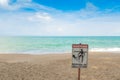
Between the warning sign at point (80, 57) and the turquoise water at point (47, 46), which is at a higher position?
the warning sign at point (80, 57)

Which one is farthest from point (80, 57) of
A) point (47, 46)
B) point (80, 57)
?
point (47, 46)

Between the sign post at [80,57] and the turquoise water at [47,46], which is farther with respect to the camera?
the turquoise water at [47,46]

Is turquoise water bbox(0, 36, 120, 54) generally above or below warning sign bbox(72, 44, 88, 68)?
below

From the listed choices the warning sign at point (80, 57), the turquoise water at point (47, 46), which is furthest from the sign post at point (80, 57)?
the turquoise water at point (47, 46)

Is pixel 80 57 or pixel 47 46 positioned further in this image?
pixel 47 46

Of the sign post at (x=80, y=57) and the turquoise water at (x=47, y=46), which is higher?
the sign post at (x=80, y=57)

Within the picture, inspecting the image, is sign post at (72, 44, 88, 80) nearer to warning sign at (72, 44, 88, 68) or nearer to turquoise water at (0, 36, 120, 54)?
warning sign at (72, 44, 88, 68)

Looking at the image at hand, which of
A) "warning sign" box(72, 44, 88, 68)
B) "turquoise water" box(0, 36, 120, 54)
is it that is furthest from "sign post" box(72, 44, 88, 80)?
"turquoise water" box(0, 36, 120, 54)

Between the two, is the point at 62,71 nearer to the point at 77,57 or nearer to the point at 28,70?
the point at 28,70

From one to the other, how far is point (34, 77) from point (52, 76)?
1116 mm

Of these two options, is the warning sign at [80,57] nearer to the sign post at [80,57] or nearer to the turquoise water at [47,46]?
the sign post at [80,57]

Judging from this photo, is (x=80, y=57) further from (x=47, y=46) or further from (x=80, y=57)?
(x=47, y=46)

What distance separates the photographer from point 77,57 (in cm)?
748

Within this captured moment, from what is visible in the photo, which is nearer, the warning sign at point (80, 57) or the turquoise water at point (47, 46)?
the warning sign at point (80, 57)
